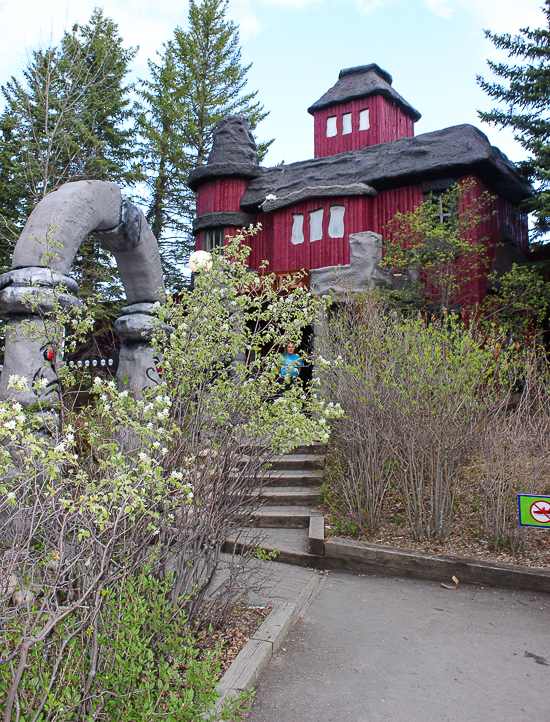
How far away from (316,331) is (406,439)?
3.83 metres

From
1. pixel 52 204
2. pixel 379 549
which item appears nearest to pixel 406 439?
pixel 379 549

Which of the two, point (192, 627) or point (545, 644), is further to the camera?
point (545, 644)

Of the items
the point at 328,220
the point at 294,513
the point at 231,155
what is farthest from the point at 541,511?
the point at 231,155

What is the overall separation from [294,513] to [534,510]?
10.2 feet

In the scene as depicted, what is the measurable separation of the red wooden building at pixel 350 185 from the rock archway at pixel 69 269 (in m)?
7.34

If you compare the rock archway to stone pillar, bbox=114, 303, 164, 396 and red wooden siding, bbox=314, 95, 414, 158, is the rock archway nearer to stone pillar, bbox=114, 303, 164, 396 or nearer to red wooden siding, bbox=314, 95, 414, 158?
stone pillar, bbox=114, 303, 164, 396

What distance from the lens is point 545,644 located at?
3.76 meters

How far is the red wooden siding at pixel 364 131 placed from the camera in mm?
16922

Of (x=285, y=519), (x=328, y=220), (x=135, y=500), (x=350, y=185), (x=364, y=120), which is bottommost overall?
(x=285, y=519)

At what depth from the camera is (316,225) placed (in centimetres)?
1386

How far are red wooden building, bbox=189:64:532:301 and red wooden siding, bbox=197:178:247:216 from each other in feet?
0.10

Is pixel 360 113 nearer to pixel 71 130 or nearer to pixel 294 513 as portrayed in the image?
pixel 71 130

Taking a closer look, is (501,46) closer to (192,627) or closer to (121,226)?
(121,226)

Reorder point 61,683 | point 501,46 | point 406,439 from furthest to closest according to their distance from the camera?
1. point 501,46
2. point 406,439
3. point 61,683
